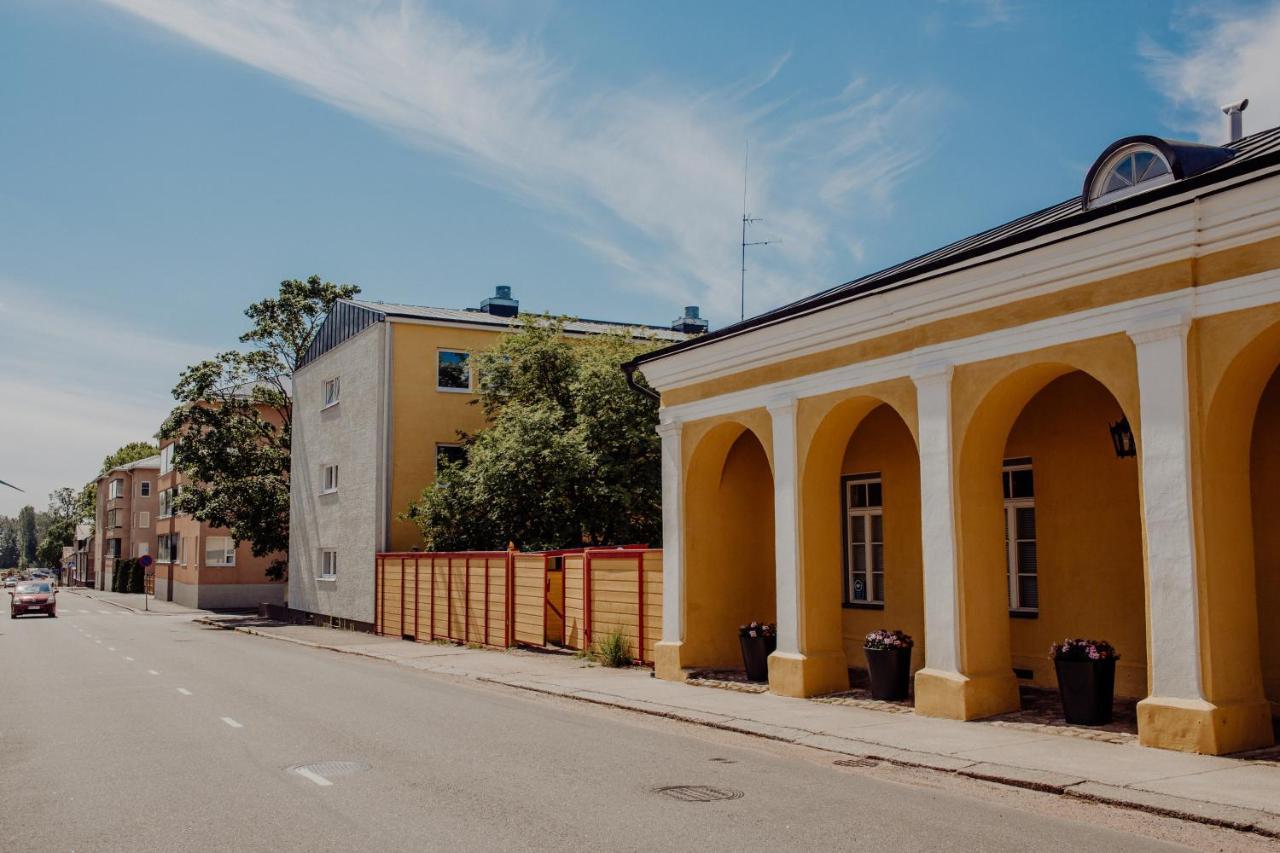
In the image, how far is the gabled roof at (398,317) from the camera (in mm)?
30328

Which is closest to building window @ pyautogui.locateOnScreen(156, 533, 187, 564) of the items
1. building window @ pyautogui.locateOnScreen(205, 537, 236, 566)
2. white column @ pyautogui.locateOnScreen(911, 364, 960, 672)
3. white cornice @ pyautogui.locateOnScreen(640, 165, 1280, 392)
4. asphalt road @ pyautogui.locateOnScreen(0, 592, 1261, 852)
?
building window @ pyautogui.locateOnScreen(205, 537, 236, 566)

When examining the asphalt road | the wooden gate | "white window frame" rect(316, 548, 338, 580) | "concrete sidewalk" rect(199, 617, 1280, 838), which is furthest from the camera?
"white window frame" rect(316, 548, 338, 580)

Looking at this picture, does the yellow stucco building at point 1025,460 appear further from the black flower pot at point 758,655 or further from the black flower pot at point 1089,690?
the black flower pot at point 758,655

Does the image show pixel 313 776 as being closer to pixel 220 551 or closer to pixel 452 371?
pixel 452 371

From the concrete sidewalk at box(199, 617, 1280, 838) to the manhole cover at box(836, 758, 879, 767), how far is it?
112mm

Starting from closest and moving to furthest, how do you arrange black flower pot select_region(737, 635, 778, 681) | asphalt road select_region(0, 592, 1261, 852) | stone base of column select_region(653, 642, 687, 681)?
asphalt road select_region(0, 592, 1261, 852), black flower pot select_region(737, 635, 778, 681), stone base of column select_region(653, 642, 687, 681)

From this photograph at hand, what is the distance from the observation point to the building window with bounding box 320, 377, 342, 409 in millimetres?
33388

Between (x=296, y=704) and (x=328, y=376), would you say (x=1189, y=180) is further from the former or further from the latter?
(x=328, y=376)

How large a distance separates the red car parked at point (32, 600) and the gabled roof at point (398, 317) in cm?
1587

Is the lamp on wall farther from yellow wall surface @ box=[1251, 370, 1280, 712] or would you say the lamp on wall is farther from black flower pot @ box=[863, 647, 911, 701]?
black flower pot @ box=[863, 647, 911, 701]

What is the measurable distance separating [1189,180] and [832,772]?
18.9ft

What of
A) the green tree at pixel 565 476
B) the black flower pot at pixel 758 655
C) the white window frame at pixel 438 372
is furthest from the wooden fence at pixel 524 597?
the white window frame at pixel 438 372

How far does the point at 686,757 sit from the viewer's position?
9.66 m

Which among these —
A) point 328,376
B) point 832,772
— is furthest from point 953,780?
point 328,376
